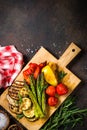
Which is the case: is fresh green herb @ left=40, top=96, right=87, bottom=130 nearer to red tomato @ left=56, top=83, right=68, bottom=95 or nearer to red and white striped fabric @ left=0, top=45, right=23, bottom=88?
red tomato @ left=56, top=83, right=68, bottom=95

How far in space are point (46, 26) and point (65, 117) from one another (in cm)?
101

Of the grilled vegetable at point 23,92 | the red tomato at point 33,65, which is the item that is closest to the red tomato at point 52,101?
the grilled vegetable at point 23,92

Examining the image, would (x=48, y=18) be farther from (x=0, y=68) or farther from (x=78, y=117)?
(x=78, y=117)

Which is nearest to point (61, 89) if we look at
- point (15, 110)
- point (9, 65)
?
point (15, 110)

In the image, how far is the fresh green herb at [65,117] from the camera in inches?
198

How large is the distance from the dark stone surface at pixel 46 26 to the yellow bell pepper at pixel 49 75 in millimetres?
304

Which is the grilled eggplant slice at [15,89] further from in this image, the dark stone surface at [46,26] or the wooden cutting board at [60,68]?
the dark stone surface at [46,26]

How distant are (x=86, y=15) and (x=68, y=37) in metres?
0.30

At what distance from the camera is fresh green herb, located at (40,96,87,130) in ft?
16.5

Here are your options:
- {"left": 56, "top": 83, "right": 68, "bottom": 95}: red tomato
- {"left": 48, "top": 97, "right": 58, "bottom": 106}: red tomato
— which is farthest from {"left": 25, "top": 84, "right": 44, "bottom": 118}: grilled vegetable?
{"left": 56, "top": 83, "right": 68, "bottom": 95}: red tomato

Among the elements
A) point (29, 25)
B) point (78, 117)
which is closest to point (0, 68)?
point (29, 25)

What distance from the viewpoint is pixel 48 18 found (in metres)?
5.47

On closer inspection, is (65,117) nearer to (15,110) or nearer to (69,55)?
(15,110)

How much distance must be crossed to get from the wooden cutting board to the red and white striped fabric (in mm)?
62
